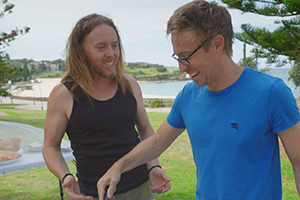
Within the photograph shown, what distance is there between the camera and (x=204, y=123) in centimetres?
123

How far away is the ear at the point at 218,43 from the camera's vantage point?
118cm

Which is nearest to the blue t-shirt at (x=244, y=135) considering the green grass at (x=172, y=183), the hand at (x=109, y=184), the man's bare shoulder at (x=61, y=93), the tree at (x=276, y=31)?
the hand at (x=109, y=184)

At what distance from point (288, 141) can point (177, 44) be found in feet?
1.68

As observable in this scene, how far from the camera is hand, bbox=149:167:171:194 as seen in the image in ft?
5.48

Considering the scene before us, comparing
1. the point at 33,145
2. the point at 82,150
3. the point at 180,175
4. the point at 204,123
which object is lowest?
the point at 180,175

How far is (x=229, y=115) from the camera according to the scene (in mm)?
1164

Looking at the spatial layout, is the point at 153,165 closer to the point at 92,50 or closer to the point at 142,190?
the point at 142,190

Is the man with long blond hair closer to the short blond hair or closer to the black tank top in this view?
the black tank top

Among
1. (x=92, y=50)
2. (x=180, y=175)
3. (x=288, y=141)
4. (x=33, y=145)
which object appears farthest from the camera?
(x=180, y=175)

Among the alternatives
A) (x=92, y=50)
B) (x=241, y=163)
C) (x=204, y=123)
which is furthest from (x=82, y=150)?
(x=241, y=163)

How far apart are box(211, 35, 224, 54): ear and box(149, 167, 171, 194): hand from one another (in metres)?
0.76

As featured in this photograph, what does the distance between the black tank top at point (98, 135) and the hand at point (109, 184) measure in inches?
10.9

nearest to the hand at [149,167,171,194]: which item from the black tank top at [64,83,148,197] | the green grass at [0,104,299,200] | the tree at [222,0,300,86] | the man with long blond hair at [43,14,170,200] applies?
the man with long blond hair at [43,14,170,200]

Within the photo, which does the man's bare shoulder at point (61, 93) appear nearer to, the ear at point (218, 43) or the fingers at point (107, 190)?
the fingers at point (107, 190)
